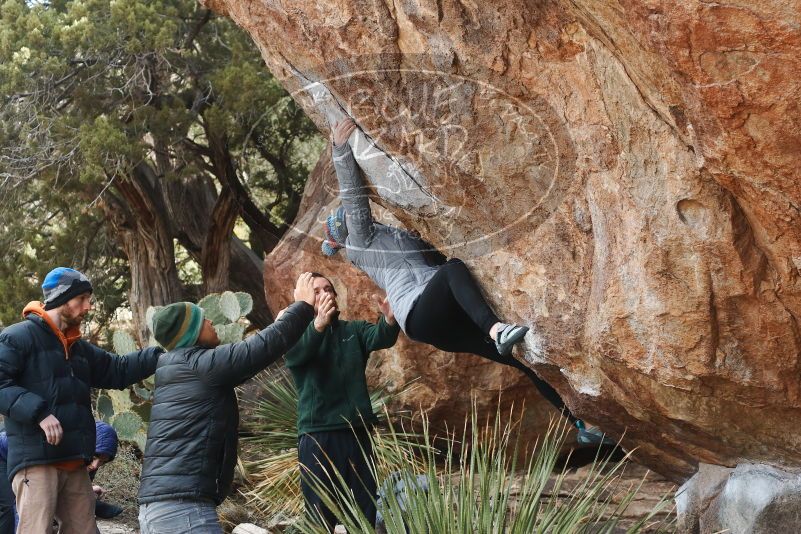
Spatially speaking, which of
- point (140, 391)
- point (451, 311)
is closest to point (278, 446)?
point (140, 391)

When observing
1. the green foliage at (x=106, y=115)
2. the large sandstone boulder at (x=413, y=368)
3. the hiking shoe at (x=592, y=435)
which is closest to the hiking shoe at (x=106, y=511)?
the large sandstone boulder at (x=413, y=368)

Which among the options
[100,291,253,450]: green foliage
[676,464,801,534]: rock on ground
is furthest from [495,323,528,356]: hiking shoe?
[100,291,253,450]: green foliage

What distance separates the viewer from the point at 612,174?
15.4 ft

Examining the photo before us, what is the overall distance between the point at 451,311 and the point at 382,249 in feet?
2.27

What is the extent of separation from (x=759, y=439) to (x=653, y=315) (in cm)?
109

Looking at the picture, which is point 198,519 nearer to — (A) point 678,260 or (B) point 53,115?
(A) point 678,260

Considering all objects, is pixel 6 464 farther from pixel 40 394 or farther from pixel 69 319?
pixel 69 319

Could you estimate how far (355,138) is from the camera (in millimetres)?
5801

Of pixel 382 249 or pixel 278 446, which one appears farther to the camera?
pixel 278 446

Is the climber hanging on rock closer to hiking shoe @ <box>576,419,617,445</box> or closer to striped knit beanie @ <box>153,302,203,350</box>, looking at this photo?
hiking shoe @ <box>576,419,617,445</box>

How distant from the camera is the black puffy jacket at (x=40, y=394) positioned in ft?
17.5

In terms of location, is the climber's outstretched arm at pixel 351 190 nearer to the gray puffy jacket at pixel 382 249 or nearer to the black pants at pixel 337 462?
the gray puffy jacket at pixel 382 249

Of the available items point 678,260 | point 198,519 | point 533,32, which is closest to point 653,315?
point 678,260

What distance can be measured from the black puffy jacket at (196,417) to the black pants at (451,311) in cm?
83
